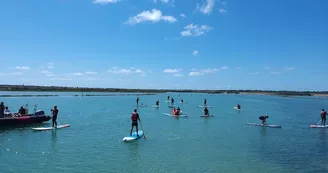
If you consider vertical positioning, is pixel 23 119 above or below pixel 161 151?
above

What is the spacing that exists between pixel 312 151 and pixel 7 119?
24.2 meters

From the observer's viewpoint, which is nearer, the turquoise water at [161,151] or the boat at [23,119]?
the turquoise water at [161,151]

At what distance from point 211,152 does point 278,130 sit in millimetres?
13453

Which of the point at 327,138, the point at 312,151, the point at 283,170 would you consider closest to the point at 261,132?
the point at 327,138

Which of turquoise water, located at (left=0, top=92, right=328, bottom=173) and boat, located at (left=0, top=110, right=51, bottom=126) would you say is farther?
boat, located at (left=0, top=110, right=51, bottom=126)

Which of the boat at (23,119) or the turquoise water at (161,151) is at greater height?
the boat at (23,119)

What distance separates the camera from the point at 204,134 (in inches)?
1008

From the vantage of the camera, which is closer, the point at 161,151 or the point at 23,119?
the point at 161,151

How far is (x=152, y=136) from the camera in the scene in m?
23.8

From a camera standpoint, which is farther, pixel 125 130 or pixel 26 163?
pixel 125 130

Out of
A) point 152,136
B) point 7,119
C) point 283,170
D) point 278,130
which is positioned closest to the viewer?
point 283,170

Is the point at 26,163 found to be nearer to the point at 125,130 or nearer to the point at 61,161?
the point at 61,161

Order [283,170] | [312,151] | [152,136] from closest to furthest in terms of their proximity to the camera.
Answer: [283,170] < [312,151] < [152,136]

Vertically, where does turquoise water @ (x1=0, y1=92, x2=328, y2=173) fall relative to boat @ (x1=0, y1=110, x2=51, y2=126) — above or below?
below
